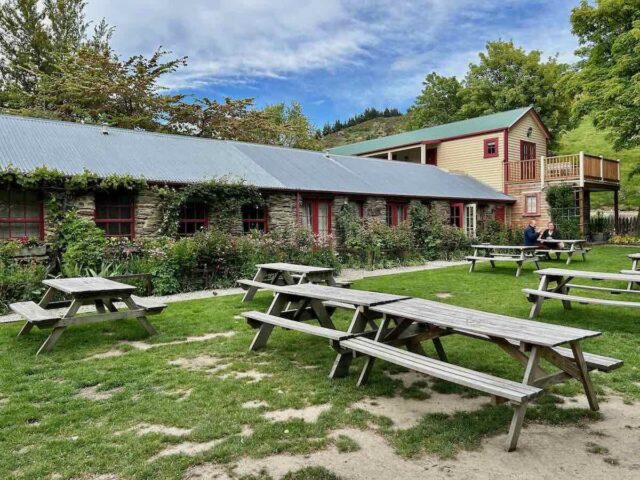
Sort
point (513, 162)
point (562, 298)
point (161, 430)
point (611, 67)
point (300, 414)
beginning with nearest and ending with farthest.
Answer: point (161, 430) < point (300, 414) < point (562, 298) < point (611, 67) < point (513, 162)

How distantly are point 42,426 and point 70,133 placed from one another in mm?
11777

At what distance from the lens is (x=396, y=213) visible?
55.8 feet

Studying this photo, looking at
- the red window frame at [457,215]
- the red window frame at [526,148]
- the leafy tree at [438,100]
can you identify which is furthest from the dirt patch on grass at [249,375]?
the leafy tree at [438,100]

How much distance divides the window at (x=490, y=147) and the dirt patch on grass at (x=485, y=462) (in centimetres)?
2182

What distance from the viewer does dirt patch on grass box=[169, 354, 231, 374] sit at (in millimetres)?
4590

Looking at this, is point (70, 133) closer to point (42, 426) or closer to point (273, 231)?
point (273, 231)

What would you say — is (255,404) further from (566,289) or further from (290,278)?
(566,289)

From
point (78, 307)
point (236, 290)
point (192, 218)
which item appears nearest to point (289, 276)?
point (236, 290)

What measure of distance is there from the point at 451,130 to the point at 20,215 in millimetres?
21823

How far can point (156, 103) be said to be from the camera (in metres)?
24.1

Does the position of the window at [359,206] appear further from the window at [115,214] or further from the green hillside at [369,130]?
the green hillside at [369,130]

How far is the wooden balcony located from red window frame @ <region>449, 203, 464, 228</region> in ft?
16.3

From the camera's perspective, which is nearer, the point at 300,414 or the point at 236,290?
the point at 300,414

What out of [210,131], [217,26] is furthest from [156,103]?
[217,26]
